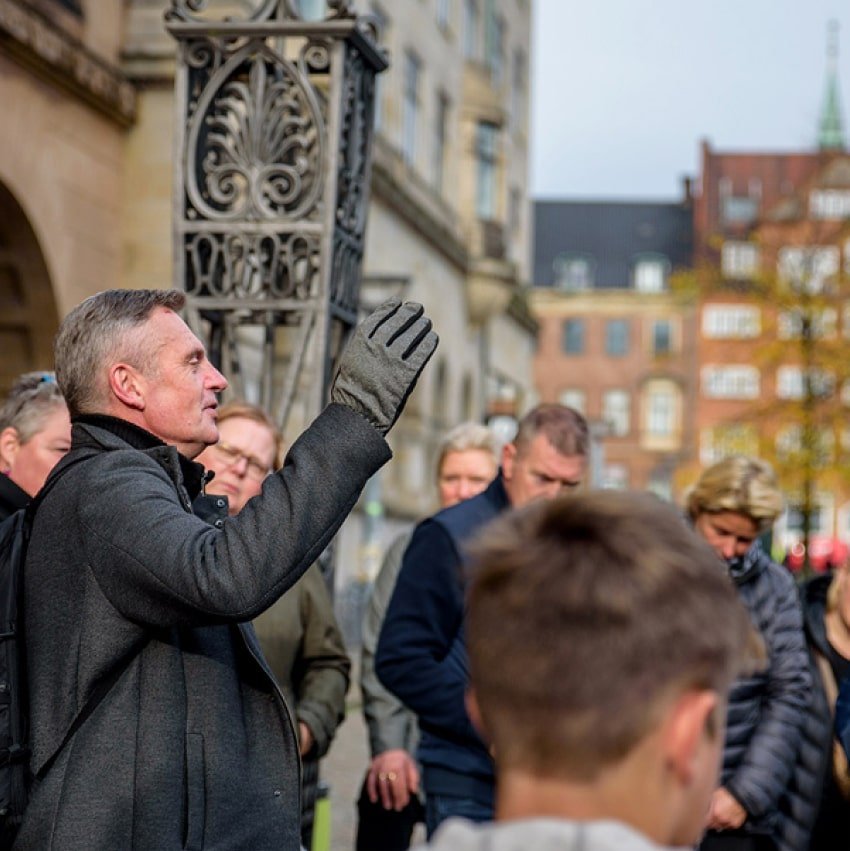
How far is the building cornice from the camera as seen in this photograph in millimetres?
14430

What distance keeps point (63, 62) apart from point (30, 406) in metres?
10.7

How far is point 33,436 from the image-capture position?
5188 millimetres

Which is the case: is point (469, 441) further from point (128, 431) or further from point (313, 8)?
point (313, 8)

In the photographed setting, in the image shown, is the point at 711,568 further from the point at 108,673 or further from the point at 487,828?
the point at 108,673

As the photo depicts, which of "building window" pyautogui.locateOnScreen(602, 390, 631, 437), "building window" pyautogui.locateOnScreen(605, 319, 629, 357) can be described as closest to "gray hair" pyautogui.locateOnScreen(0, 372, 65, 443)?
"building window" pyautogui.locateOnScreen(602, 390, 631, 437)

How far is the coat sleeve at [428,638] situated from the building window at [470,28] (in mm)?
31045

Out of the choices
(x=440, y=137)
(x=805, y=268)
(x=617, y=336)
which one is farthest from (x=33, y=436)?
(x=617, y=336)

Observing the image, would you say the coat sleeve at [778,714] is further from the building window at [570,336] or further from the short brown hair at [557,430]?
the building window at [570,336]

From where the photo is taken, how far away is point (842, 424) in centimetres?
2927

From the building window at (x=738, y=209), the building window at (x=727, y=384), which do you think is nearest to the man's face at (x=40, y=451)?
the building window at (x=727, y=384)

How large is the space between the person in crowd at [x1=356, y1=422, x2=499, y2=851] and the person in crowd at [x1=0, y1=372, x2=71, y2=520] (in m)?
1.52

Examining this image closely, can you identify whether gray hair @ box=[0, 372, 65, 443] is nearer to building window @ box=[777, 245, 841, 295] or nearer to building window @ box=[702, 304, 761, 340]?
building window @ box=[777, 245, 841, 295]

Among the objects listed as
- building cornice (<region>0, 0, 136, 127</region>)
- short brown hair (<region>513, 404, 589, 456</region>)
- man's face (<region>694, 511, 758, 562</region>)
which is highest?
building cornice (<region>0, 0, 136, 127</region>)

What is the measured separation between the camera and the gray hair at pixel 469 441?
7.28 metres
